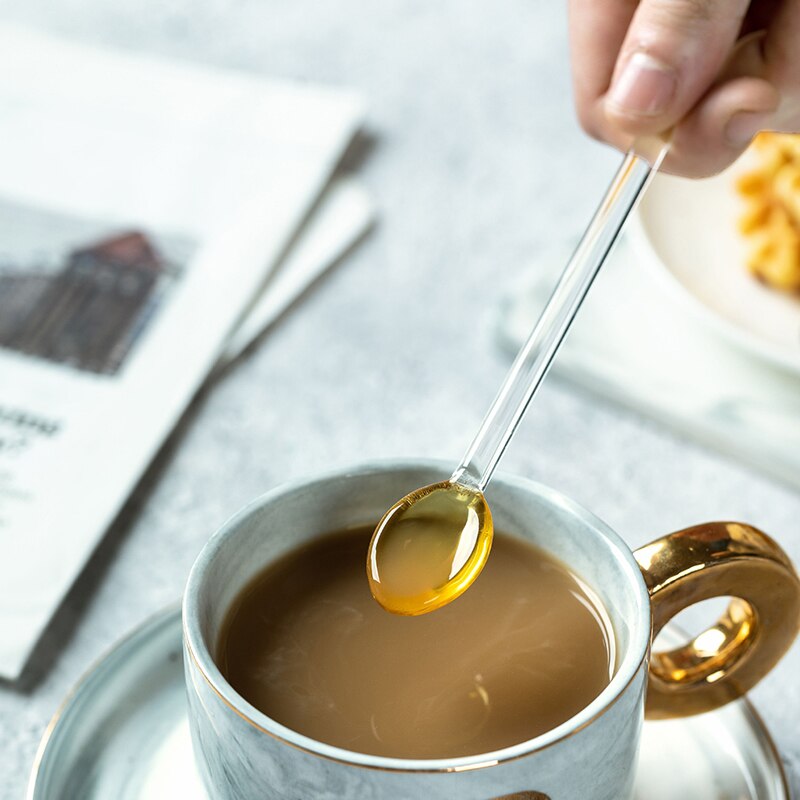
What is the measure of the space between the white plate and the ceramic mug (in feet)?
0.75

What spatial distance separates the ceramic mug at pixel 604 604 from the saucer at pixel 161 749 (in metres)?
0.02

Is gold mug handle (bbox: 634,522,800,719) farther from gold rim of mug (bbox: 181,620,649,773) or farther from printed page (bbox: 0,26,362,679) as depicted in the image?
printed page (bbox: 0,26,362,679)

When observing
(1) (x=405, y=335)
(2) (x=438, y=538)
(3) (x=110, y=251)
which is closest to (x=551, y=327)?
(2) (x=438, y=538)

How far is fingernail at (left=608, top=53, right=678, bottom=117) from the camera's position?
426 millimetres

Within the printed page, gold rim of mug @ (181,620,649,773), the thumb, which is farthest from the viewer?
the printed page

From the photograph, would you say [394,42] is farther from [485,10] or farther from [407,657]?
[407,657]

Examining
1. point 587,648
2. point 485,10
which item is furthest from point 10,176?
point 587,648

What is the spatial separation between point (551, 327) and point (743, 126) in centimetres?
13

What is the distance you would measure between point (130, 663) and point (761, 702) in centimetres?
23

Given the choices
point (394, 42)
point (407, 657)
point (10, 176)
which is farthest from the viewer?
point (394, 42)

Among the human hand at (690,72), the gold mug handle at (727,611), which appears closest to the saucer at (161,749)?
the gold mug handle at (727,611)

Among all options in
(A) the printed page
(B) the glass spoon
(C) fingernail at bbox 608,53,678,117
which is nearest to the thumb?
(C) fingernail at bbox 608,53,678,117

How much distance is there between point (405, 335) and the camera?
2.08 ft

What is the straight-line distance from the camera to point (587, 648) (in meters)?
0.35
